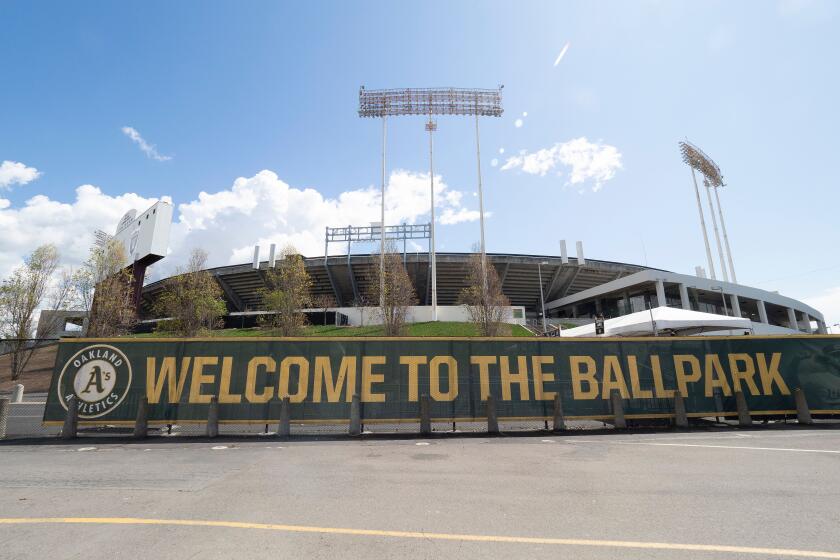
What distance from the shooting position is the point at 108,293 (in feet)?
103

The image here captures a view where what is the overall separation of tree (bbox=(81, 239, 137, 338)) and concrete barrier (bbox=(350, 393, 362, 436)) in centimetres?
2972

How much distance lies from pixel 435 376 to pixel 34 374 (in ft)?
134

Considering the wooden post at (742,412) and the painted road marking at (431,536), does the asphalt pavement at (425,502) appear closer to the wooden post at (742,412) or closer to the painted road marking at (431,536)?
the painted road marking at (431,536)

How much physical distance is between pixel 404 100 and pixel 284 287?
2486 centimetres

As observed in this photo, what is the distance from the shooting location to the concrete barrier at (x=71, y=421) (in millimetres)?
9531

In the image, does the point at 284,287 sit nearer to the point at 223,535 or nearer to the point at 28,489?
the point at 28,489

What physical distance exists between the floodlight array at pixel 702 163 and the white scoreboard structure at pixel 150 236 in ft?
223

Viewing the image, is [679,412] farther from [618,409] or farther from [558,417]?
[558,417]

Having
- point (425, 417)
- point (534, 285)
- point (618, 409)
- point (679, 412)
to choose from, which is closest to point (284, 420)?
point (425, 417)

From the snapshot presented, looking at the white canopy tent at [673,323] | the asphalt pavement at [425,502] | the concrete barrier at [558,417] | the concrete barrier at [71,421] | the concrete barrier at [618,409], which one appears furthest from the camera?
the white canopy tent at [673,323]

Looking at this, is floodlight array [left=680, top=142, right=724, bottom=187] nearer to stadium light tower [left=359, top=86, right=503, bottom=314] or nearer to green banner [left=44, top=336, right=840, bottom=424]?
stadium light tower [left=359, top=86, right=503, bottom=314]

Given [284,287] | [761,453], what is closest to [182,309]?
[284,287]

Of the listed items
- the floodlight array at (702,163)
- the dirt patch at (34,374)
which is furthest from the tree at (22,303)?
the floodlight array at (702,163)

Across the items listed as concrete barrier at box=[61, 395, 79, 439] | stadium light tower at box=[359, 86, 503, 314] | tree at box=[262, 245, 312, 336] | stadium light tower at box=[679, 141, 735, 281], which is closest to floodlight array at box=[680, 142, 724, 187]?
stadium light tower at box=[679, 141, 735, 281]
